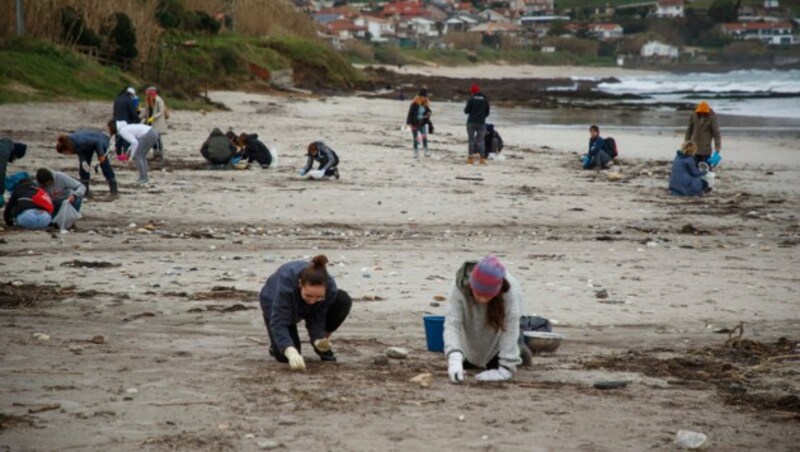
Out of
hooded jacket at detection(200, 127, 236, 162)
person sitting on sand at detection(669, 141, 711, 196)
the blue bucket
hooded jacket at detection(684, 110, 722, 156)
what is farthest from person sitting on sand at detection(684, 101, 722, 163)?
the blue bucket

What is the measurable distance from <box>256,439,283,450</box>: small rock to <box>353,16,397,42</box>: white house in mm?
143402

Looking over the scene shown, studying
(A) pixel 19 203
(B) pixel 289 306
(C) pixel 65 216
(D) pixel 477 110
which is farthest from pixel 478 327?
(D) pixel 477 110

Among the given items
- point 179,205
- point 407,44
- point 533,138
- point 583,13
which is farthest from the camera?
point 583,13

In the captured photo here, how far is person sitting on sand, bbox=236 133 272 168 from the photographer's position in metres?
21.9

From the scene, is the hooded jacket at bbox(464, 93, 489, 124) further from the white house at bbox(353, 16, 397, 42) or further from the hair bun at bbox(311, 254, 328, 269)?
the white house at bbox(353, 16, 397, 42)

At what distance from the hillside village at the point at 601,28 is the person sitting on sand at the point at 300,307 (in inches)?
4620

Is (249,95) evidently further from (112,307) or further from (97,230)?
(112,307)

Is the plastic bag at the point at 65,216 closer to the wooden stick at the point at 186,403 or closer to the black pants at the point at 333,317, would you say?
the black pants at the point at 333,317

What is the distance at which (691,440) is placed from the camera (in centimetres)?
632

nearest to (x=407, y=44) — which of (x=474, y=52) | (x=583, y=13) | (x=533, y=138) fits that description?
(x=474, y=52)

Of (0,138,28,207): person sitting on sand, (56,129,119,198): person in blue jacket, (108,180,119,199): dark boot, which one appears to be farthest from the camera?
(108,180,119,199): dark boot

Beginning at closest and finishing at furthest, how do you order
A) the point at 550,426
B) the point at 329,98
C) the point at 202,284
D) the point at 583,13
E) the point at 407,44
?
the point at 550,426
the point at 202,284
the point at 329,98
the point at 407,44
the point at 583,13

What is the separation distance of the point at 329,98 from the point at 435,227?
35.0 m

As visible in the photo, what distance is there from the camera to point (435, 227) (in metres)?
15.7
